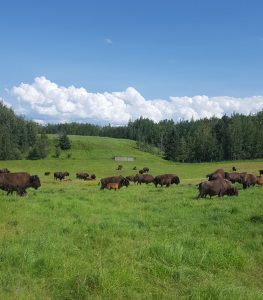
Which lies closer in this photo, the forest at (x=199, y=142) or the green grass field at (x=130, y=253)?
the green grass field at (x=130, y=253)

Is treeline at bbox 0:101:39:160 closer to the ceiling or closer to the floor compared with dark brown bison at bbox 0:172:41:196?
closer to the ceiling

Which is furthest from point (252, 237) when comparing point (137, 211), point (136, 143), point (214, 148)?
point (136, 143)

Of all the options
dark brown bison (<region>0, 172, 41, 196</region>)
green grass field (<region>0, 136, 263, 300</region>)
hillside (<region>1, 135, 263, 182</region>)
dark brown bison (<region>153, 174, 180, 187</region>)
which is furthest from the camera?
hillside (<region>1, 135, 263, 182</region>)

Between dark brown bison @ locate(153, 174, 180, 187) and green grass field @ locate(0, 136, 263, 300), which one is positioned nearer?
green grass field @ locate(0, 136, 263, 300)

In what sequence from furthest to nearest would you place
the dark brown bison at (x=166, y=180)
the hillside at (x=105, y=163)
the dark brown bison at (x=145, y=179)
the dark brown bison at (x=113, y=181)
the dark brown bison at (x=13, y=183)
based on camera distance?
the hillside at (x=105, y=163) → the dark brown bison at (x=145, y=179) → the dark brown bison at (x=166, y=180) → the dark brown bison at (x=113, y=181) → the dark brown bison at (x=13, y=183)

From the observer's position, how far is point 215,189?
27.4 meters

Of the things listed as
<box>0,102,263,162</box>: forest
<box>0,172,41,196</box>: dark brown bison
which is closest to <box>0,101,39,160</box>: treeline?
<box>0,102,263,162</box>: forest

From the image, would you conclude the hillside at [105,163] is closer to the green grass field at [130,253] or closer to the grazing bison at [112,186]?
the grazing bison at [112,186]

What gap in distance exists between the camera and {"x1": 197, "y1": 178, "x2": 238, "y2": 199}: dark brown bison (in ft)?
88.7

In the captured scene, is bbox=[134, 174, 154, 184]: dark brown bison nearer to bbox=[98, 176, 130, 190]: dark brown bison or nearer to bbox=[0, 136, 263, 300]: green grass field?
bbox=[98, 176, 130, 190]: dark brown bison

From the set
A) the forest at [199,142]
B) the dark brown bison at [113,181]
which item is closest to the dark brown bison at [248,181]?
the dark brown bison at [113,181]

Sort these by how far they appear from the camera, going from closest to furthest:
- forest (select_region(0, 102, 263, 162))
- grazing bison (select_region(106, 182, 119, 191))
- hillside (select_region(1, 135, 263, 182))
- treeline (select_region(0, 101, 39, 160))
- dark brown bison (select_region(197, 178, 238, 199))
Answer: dark brown bison (select_region(197, 178, 238, 199)) → grazing bison (select_region(106, 182, 119, 191)) → hillside (select_region(1, 135, 263, 182)) → treeline (select_region(0, 101, 39, 160)) → forest (select_region(0, 102, 263, 162))

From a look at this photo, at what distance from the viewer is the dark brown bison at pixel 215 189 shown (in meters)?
27.0

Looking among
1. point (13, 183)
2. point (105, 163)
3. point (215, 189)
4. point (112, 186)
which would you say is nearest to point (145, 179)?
point (112, 186)
